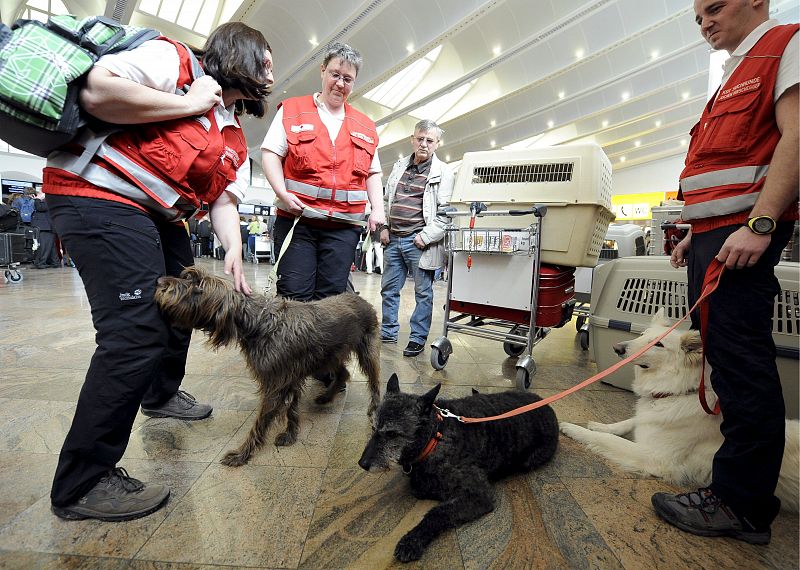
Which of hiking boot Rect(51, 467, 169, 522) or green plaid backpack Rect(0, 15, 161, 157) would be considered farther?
hiking boot Rect(51, 467, 169, 522)

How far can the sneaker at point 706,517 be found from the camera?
1348 mm

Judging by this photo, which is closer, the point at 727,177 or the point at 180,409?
the point at 727,177

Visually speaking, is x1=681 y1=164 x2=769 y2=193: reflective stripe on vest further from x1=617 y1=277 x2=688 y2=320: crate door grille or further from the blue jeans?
the blue jeans

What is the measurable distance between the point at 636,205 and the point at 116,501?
23525 millimetres

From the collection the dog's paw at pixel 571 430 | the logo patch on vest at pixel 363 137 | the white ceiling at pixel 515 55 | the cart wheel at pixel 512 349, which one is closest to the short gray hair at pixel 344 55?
the logo patch on vest at pixel 363 137

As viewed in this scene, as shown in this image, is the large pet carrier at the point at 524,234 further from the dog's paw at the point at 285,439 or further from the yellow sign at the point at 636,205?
the yellow sign at the point at 636,205

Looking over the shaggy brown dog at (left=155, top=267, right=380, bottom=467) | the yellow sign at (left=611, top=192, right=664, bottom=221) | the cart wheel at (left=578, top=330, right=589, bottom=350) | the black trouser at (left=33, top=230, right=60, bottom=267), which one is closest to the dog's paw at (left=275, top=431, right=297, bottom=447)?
the shaggy brown dog at (left=155, top=267, right=380, bottom=467)

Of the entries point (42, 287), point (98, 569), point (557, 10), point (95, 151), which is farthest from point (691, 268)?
point (557, 10)

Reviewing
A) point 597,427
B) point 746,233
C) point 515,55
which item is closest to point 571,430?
point 597,427

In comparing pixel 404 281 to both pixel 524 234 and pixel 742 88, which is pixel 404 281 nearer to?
pixel 524 234

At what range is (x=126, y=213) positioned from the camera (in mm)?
1291

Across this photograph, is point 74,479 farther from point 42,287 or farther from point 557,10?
point 557,10

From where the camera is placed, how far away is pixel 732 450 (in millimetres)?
1325

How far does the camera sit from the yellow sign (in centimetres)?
1933
